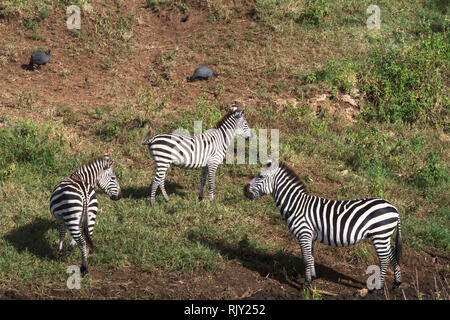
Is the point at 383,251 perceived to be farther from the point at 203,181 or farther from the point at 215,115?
the point at 215,115

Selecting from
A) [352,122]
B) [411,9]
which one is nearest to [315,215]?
[352,122]

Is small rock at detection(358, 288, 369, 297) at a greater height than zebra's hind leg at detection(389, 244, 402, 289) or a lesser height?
lesser

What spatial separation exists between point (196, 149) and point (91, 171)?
2445 mm

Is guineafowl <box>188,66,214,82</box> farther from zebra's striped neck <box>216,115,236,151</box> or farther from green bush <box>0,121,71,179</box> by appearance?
green bush <box>0,121,71,179</box>

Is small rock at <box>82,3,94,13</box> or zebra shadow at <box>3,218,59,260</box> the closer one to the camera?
zebra shadow at <box>3,218,59,260</box>

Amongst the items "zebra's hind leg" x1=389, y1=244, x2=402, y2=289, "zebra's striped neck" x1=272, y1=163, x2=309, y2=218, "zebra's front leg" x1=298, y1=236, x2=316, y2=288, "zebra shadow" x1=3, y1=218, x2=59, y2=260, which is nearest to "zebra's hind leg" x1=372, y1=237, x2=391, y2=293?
"zebra's hind leg" x1=389, y1=244, x2=402, y2=289

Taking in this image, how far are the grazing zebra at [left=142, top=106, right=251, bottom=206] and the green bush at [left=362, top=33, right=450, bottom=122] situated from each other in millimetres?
4769

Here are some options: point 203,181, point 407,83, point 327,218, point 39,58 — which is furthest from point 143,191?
point 407,83

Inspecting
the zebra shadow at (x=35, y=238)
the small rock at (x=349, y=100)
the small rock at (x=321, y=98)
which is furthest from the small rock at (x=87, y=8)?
the zebra shadow at (x=35, y=238)

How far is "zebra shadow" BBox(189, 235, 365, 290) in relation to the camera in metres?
9.39

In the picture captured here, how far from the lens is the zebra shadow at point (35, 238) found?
9.77 m

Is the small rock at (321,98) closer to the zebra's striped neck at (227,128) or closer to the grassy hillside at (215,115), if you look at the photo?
the grassy hillside at (215,115)

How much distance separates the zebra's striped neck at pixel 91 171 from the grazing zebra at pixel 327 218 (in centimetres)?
274
